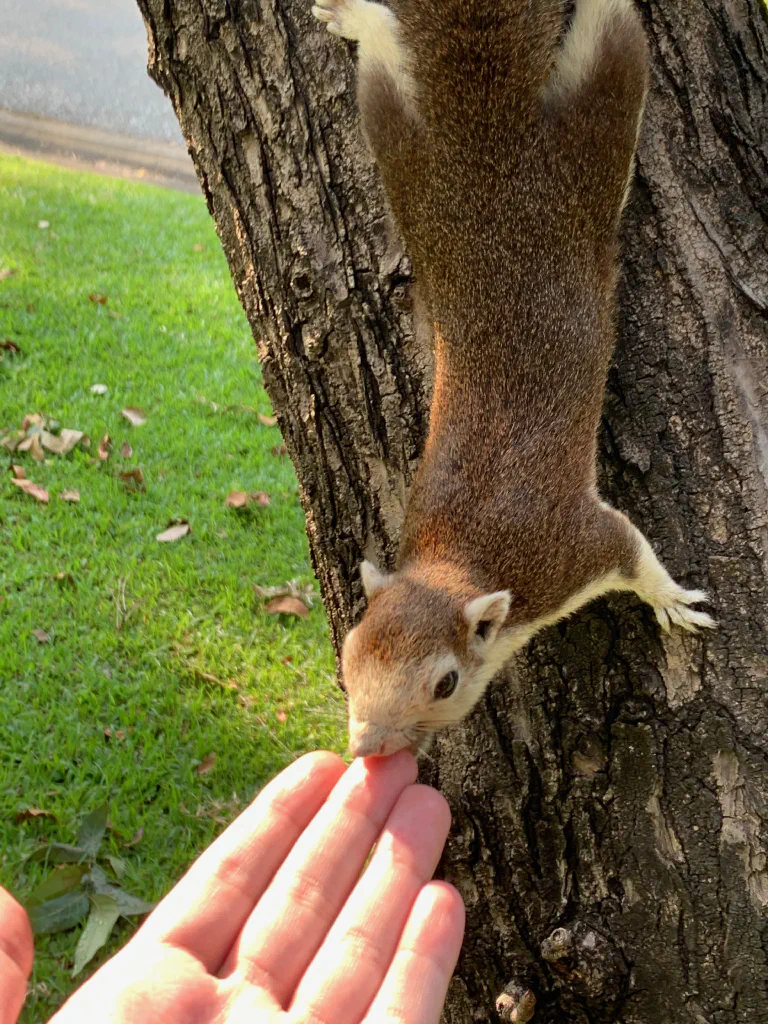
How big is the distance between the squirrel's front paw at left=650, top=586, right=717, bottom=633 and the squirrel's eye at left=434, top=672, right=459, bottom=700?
48 centimetres

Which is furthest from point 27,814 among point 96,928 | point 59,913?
point 96,928

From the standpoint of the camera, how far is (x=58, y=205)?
797 cm

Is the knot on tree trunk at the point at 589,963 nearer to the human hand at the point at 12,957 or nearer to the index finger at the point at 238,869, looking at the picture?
the index finger at the point at 238,869

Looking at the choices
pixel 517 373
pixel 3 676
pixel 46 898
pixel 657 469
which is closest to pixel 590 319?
pixel 517 373

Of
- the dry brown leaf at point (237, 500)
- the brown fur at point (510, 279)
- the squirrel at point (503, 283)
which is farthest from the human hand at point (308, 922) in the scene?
the dry brown leaf at point (237, 500)

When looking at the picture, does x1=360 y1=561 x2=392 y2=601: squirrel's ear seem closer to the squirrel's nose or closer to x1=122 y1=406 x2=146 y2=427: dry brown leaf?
the squirrel's nose

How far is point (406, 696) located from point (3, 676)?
2352 mm

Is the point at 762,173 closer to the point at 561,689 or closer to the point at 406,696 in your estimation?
the point at 561,689

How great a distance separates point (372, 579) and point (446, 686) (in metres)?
0.31

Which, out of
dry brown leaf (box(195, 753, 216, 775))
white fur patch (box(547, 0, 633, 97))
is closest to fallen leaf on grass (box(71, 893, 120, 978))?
dry brown leaf (box(195, 753, 216, 775))

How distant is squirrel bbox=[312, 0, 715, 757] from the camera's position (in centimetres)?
227

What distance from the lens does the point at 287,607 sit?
436 cm

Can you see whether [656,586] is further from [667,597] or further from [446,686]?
[446,686]

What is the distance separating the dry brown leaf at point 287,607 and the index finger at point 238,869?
1.99m
